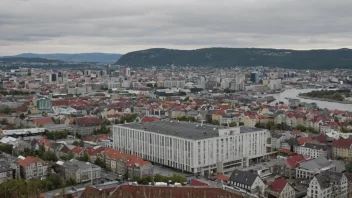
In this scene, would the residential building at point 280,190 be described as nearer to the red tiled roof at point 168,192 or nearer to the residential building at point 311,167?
the residential building at point 311,167

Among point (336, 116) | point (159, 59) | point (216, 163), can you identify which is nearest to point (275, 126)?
point (336, 116)

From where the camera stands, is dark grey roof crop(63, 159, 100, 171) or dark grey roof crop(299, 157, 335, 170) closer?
dark grey roof crop(63, 159, 100, 171)

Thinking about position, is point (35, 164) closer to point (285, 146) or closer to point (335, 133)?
point (285, 146)

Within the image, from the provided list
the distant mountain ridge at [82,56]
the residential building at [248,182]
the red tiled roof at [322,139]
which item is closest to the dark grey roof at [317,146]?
the red tiled roof at [322,139]

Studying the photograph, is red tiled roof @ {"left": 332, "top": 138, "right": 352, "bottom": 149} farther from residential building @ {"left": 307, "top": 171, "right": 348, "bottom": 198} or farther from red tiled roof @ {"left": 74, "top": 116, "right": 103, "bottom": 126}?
red tiled roof @ {"left": 74, "top": 116, "right": 103, "bottom": 126}

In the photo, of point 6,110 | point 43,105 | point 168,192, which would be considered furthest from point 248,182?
point 43,105

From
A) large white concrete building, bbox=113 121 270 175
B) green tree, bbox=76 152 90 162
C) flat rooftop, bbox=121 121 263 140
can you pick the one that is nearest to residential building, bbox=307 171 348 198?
large white concrete building, bbox=113 121 270 175
